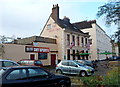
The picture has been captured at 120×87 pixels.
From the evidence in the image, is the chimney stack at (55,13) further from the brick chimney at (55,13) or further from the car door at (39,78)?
the car door at (39,78)

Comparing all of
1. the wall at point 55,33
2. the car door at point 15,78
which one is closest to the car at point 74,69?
the car door at point 15,78

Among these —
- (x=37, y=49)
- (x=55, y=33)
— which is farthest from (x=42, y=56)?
(x=55, y=33)

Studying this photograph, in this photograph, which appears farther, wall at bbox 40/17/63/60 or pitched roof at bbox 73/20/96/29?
pitched roof at bbox 73/20/96/29

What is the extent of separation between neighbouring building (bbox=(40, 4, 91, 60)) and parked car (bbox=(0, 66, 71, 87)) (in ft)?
66.5

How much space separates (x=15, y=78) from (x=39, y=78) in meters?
1.12

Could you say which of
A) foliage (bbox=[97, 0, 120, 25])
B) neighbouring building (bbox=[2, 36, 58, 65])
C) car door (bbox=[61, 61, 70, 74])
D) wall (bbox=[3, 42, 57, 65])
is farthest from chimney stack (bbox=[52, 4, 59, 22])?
foliage (bbox=[97, 0, 120, 25])

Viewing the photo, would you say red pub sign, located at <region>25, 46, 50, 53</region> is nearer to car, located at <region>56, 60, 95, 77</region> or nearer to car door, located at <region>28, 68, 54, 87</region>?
car, located at <region>56, 60, 95, 77</region>

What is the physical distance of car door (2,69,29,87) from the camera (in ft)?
18.3

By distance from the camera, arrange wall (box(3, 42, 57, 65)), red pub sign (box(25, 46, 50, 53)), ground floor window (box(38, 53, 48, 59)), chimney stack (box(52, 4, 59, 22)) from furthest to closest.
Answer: chimney stack (box(52, 4, 59, 22))
ground floor window (box(38, 53, 48, 59))
red pub sign (box(25, 46, 50, 53))
wall (box(3, 42, 57, 65))

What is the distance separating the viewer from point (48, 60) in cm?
2558

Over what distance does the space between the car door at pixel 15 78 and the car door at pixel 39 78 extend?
0.26 metres

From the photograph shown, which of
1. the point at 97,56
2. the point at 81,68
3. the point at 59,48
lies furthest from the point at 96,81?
the point at 97,56

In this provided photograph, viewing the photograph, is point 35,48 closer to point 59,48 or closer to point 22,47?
point 22,47

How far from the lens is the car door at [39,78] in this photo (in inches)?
247
